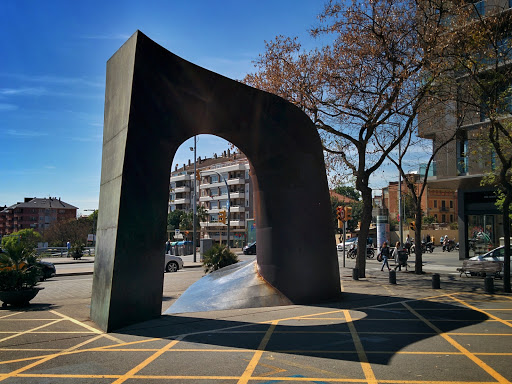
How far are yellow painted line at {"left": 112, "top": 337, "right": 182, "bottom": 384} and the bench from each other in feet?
52.9

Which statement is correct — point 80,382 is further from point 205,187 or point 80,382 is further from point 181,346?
point 205,187

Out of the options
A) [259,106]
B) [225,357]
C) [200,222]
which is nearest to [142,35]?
[259,106]

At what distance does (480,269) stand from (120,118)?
56.6 ft

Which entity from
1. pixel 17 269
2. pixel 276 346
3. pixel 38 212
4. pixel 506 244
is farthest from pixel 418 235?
pixel 38 212

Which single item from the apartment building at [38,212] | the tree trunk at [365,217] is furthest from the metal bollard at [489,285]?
the apartment building at [38,212]

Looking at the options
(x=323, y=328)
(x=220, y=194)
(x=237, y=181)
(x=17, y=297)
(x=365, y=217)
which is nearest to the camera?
(x=323, y=328)

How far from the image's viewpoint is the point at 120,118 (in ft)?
31.6

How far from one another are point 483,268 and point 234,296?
1315cm

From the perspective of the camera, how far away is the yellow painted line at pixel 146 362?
576 cm

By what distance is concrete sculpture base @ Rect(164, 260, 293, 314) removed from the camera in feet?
37.5

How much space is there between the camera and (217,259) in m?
20.0

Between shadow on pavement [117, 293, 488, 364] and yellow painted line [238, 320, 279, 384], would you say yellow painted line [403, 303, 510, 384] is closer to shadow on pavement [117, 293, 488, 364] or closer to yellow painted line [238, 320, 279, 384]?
shadow on pavement [117, 293, 488, 364]

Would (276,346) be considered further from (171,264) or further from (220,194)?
(220,194)

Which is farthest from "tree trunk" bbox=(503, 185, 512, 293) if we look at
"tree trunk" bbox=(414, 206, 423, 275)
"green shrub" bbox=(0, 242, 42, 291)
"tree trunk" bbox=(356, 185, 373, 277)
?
"green shrub" bbox=(0, 242, 42, 291)
